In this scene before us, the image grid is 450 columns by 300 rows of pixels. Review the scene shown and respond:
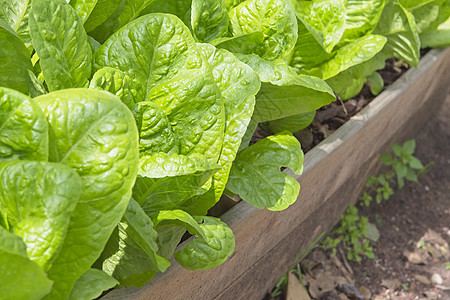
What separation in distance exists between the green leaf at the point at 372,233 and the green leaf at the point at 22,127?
1.88m

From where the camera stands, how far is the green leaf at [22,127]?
32.0 inches

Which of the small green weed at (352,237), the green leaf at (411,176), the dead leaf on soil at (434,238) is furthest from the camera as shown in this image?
the green leaf at (411,176)

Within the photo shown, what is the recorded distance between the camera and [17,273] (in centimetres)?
74

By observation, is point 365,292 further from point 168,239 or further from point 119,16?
point 119,16

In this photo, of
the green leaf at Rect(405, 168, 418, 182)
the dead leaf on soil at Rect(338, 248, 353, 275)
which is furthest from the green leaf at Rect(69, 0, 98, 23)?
the green leaf at Rect(405, 168, 418, 182)

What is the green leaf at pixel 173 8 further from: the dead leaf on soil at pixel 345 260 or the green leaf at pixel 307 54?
the dead leaf on soil at pixel 345 260

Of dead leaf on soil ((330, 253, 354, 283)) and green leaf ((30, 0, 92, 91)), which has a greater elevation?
green leaf ((30, 0, 92, 91))

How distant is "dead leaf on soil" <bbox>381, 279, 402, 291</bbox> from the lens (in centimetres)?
218

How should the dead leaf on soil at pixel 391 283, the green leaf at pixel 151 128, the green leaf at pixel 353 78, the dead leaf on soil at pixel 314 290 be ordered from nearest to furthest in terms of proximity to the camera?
the green leaf at pixel 151 128, the green leaf at pixel 353 78, the dead leaf on soil at pixel 314 290, the dead leaf on soil at pixel 391 283

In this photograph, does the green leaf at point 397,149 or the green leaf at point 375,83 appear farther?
the green leaf at point 397,149

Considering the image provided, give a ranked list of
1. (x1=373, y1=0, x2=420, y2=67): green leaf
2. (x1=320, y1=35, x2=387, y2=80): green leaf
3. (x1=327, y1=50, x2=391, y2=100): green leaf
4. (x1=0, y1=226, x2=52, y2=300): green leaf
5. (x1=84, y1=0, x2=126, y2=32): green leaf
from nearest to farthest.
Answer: (x1=0, y1=226, x2=52, y2=300): green leaf → (x1=84, y1=0, x2=126, y2=32): green leaf → (x1=320, y1=35, x2=387, y2=80): green leaf → (x1=327, y1=50, x2=391, y2=100): green leaf → (x1=373, y1=0, x2=420, y2=67): green leaf

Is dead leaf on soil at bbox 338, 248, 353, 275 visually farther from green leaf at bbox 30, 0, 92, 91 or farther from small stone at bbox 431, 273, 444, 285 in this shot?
green leaf at bbox 30, 0, 92, 91

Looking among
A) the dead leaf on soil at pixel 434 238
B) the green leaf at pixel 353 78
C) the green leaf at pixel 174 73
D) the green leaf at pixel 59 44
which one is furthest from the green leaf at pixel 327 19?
the dead leaf on soil at pixel 434 238

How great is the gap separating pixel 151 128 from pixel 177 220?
0.68 ft
